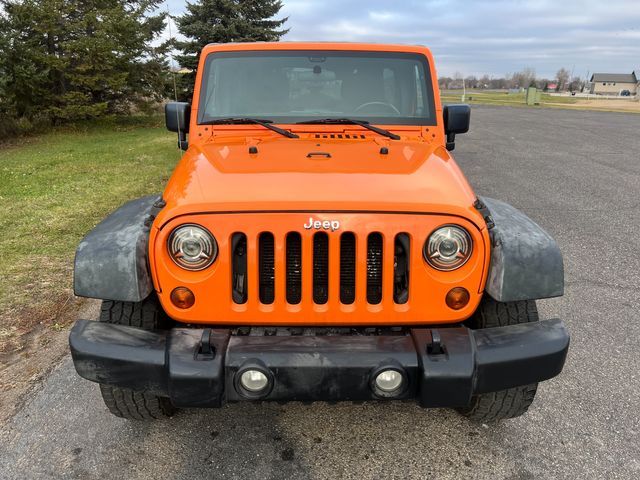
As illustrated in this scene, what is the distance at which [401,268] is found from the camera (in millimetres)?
2244

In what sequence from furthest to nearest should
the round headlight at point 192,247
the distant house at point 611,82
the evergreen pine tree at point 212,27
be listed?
1. the distant house at point 611,82
2. the evergreen pine tree at point 212,27
3. the round headlight at point 192,247

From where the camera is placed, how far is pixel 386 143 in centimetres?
309

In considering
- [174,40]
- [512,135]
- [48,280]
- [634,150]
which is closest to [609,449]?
[48,280]

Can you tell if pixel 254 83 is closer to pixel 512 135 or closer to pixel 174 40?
pixel 512 135

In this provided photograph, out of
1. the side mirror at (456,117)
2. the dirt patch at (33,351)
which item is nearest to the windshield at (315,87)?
the side mirror at (456,117)

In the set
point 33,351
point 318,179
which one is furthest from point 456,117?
point 33,351

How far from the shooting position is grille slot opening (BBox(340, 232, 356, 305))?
2.19 metres

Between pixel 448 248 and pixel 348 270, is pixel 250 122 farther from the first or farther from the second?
pixel 448 248

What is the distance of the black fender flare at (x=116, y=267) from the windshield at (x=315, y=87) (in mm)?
1379

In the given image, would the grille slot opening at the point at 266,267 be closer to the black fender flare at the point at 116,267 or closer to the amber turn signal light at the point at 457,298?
the black fender flare at the point at 116,267

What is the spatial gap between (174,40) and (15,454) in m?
21.2

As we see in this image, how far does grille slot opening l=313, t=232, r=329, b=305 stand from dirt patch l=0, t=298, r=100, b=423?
1.90m

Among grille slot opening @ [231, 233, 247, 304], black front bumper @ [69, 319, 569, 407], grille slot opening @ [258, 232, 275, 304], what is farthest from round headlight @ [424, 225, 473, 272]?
grille slot opening @ [231, 233, 247, 304]

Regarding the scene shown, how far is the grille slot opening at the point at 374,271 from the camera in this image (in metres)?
2.21
